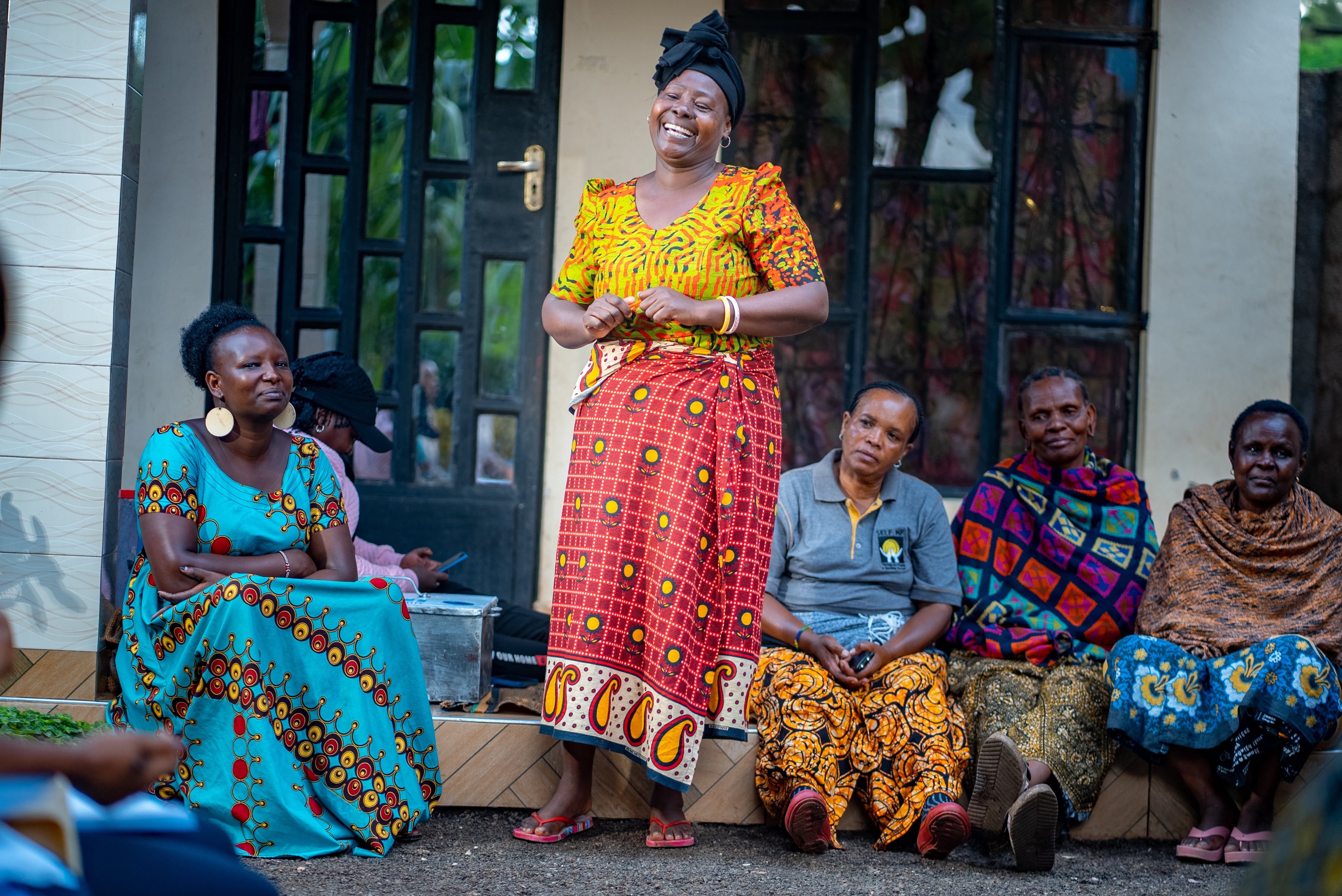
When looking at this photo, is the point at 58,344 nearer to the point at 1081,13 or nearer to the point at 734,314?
the point at 734,314

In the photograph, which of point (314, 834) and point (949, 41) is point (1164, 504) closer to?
point (949, 41)

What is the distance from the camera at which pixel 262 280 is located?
201 inches

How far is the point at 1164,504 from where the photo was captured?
515 centimetres

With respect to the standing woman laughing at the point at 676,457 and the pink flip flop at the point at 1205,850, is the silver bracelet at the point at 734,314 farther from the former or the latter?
the pink flip flop at the point at 1205,850

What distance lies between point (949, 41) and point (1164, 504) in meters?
2.17

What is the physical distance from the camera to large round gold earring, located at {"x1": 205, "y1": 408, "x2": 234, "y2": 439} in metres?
3.29

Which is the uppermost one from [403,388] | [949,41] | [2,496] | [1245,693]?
[949,41]

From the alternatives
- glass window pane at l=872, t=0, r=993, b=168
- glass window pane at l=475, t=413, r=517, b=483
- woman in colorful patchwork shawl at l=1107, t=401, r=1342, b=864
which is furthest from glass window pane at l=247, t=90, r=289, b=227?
woman in colorful patchwork shawl at l=1107, t=401, r=1342, b=864

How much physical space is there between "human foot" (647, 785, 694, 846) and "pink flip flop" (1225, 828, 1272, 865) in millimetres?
1492

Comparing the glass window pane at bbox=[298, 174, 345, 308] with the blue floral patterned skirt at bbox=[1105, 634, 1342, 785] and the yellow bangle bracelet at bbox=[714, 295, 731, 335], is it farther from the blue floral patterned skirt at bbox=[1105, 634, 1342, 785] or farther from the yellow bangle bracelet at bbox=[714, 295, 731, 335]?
the blue floral patterned skirt at bbox=[1105, 634, 1342, 785]

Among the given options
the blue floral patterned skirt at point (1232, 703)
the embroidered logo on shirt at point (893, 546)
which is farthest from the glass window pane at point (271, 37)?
the blue floral patterned skirt at point (1232, 703)

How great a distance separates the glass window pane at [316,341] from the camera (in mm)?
5113

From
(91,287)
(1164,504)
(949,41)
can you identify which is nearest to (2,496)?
(91,287)

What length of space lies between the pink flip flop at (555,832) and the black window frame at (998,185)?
2540mm
